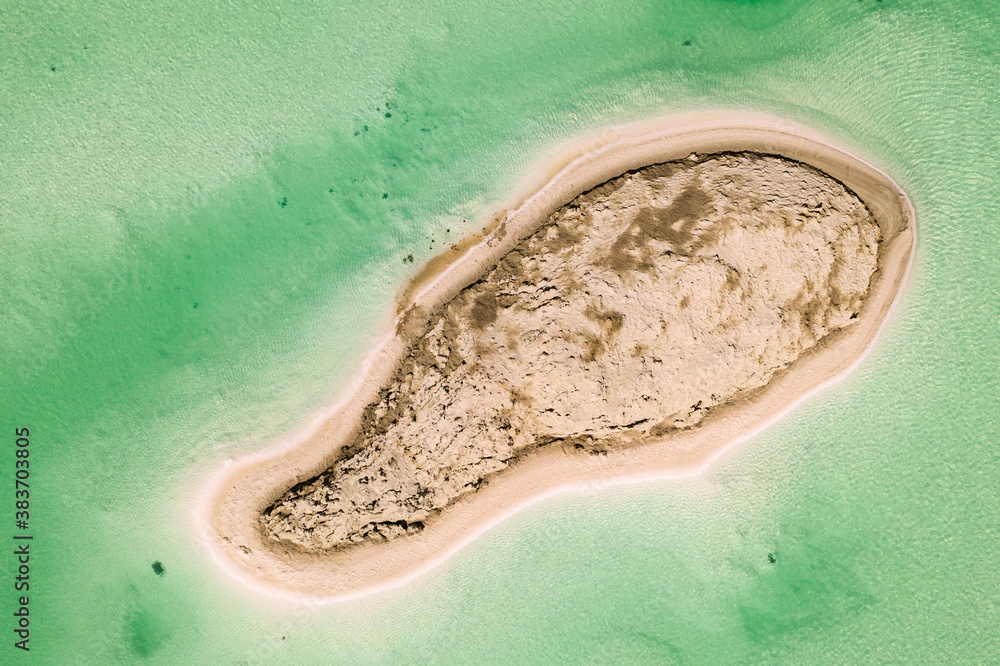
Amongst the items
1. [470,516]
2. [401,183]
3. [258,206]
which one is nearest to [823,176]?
[401,183]

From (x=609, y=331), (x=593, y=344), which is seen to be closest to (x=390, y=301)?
(x=593, y=344)

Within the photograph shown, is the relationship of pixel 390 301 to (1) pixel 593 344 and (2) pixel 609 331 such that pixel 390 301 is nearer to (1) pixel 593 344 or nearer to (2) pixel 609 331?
(1) pixel 593 344

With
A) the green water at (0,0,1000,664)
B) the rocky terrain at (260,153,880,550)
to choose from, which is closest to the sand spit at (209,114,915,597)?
the rocky terrain at (260,153,880,550)

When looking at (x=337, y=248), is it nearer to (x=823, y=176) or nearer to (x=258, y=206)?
(x=258, y=206)

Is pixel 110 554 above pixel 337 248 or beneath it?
beneath

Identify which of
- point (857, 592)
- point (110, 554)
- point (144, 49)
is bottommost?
point (857, 592)
